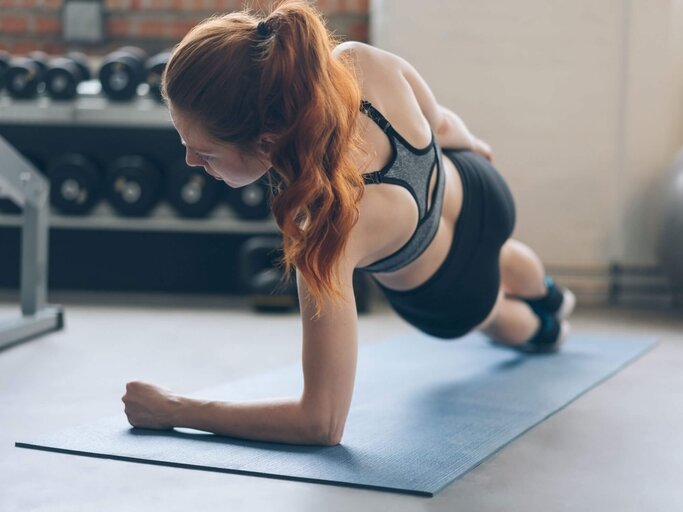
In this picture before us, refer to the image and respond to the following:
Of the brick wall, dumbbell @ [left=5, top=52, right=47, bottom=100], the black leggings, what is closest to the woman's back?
the black leggings

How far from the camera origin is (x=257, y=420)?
62.8 inches

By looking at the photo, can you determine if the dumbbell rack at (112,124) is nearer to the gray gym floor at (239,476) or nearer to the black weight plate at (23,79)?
the black weight plate at (23,79)

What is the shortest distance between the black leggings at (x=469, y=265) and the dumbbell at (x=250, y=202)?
72.3 inches

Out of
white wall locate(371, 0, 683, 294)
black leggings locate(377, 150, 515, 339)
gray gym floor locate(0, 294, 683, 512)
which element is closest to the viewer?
gray gym floor locate(0, 294, 683, 512)

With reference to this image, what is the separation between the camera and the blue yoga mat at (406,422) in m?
1.50

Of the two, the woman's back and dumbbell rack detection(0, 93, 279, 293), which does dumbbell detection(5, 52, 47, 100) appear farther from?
the woman's back

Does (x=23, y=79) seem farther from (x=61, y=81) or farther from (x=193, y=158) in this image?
(x=193, y=158)

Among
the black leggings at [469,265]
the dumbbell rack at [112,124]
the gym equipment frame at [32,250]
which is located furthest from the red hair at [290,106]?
the dumbbell rack at [112,124]

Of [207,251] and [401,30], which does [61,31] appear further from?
[401,30]

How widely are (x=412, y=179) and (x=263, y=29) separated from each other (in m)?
0.42

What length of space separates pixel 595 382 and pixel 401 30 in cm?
215

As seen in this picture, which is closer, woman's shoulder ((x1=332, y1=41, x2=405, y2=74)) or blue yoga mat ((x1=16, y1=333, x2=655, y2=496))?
blue yoga mat ((x1=16, y1=333, x2=655, y2=496))

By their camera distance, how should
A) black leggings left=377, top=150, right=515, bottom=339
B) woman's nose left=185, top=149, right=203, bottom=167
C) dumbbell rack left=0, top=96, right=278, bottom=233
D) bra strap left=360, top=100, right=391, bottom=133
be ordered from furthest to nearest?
dumbbell rack left=0, top=96, right=278, bottom=233
black leggings left=377, top=150, right=515, bottom=339
bra strap left=360, top=100, right=391, bottom=133
woman's nose left=185, top=149, right=203, bottom=167

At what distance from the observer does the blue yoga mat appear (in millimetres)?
1499
